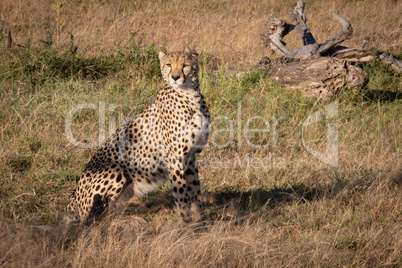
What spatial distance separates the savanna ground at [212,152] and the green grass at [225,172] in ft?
0.04

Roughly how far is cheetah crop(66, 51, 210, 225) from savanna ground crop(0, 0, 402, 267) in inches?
8.7

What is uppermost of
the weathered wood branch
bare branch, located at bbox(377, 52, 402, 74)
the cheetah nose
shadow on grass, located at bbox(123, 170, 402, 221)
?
the weathered wood branch

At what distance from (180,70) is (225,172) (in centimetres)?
126

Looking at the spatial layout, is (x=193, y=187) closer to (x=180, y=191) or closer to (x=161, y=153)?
(x=180, y=191)

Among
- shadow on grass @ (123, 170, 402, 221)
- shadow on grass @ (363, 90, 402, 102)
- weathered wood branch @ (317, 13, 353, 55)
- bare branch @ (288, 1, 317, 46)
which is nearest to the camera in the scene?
shadow on grass @ (123, 170, 402, 221)

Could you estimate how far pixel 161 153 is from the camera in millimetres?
3279

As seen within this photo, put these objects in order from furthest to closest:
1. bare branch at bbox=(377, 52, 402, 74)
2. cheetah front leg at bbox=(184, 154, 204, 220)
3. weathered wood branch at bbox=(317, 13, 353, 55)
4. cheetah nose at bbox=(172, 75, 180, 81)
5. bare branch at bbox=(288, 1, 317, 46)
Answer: bare branch at bbox=(288, 1, 317, 46) → bare branch at bbox=(377, 52, 402, 74) → weathered wood branch at bbox=(317, 13, 353, 55) → cheetah front leg at bbox=(184, 154, 204, 220) → cheetah nose at bbox=(172, 75, 180, 81)

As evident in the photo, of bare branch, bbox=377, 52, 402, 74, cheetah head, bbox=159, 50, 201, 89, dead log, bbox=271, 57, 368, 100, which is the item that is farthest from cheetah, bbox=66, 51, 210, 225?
bare branch, bbox=377, 52, 402, 74

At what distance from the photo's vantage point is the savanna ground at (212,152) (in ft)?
8.61

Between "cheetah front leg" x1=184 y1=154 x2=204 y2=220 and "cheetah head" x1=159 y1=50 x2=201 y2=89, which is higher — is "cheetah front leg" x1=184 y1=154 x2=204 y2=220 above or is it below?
below

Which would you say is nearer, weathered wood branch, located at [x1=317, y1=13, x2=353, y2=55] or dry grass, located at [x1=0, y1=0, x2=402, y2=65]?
weathered wood branch, located at [x1=317, y1=13, x2=353, y2=55]

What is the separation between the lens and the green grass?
2.60 meters

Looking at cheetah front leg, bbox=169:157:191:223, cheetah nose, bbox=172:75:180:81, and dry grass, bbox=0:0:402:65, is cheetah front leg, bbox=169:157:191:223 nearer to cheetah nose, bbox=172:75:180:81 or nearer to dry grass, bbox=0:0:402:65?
cheetah nose, bbox=172:75:180:81

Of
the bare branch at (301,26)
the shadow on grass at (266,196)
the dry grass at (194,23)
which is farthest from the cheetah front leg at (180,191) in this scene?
the bare branch at (301,26)
